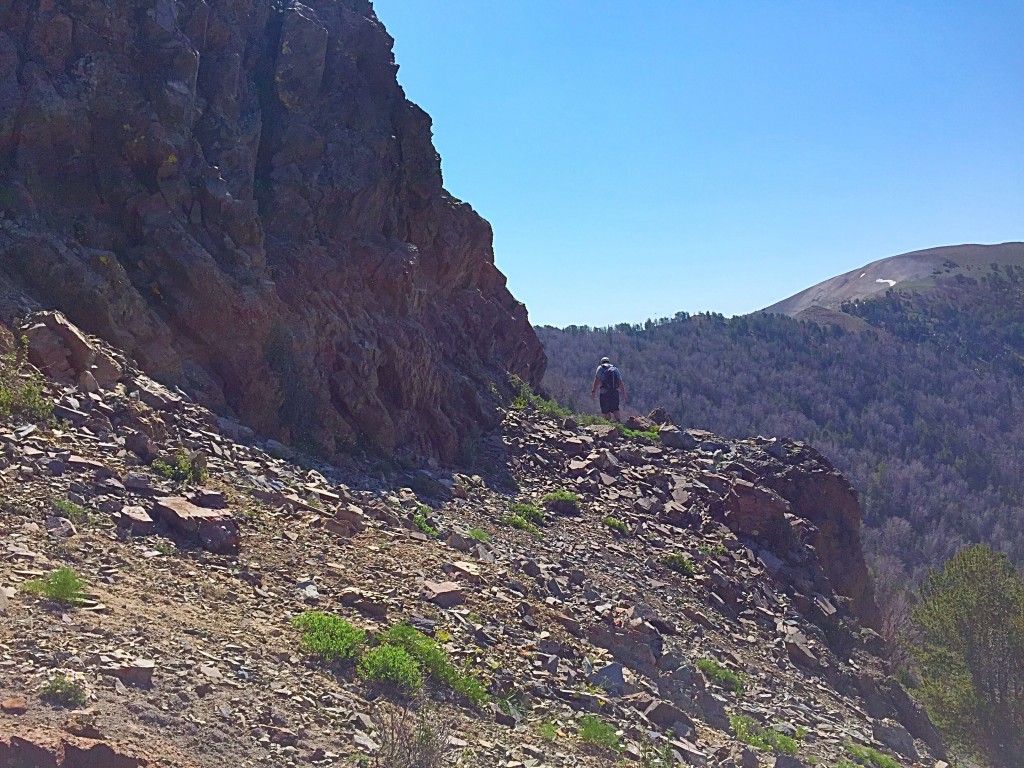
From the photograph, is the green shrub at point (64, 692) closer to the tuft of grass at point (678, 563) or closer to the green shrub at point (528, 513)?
the green shrub at point (528, 513)

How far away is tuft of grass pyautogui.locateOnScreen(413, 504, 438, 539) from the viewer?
35.6 feet

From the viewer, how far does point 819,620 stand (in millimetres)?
14555

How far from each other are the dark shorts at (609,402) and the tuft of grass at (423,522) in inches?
389

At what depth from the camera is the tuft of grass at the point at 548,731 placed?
689cm

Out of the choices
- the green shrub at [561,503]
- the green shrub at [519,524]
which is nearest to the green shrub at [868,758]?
the green shrub at [519,524]

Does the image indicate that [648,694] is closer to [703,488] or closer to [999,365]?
[703,488]

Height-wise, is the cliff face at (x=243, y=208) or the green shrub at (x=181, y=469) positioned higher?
the cliff face at (x=243, y=208)

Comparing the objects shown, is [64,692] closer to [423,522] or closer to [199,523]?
[199,523]

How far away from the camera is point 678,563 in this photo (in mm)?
13844

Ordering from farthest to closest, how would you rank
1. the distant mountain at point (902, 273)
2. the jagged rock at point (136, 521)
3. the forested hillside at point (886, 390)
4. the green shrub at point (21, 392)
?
the distant mountain at point (902, 273), the forested hillside at point (886, 390), the green shrub at point (21, 392), the jagged rock at point (136, 521)

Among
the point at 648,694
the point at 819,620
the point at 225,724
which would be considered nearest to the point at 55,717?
the point at 225,724

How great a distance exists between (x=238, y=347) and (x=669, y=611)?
7.06 meters

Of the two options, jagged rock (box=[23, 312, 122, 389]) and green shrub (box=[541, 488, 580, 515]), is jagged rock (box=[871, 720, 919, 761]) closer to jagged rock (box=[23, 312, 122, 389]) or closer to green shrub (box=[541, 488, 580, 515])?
green shrub (box=[541, 488, 580, 515])

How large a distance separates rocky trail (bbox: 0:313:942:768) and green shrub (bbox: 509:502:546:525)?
0.13m
